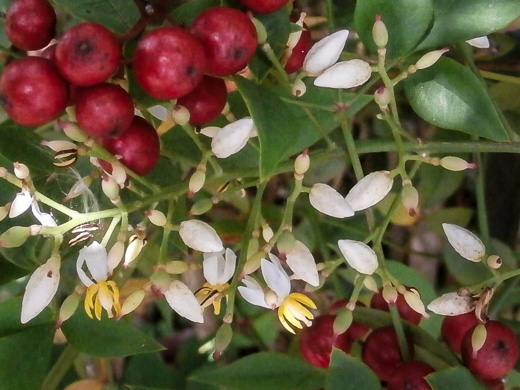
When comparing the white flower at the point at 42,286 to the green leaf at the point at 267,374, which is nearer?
the white flower at the point at 42,286

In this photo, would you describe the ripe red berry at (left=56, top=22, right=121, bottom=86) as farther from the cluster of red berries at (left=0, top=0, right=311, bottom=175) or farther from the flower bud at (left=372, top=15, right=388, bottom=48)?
the flower bud at (left=372, top=15, right=388, bottom=48)

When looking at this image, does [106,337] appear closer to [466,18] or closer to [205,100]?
[205,100]

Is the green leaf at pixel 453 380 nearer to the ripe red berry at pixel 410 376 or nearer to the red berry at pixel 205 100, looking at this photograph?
the ripe red berry at pixel 410 376

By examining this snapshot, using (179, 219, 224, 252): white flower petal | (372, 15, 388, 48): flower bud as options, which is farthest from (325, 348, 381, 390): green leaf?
(372, 15, 388, 48): flower bud

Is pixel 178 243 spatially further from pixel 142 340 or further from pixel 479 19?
pixel 479 19

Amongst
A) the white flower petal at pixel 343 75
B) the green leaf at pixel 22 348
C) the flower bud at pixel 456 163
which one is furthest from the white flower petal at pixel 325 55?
the green leaf at pixel 22 348

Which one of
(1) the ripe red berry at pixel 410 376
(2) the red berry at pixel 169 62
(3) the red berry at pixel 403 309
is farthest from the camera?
(3) the red berry at pixel 403 309
